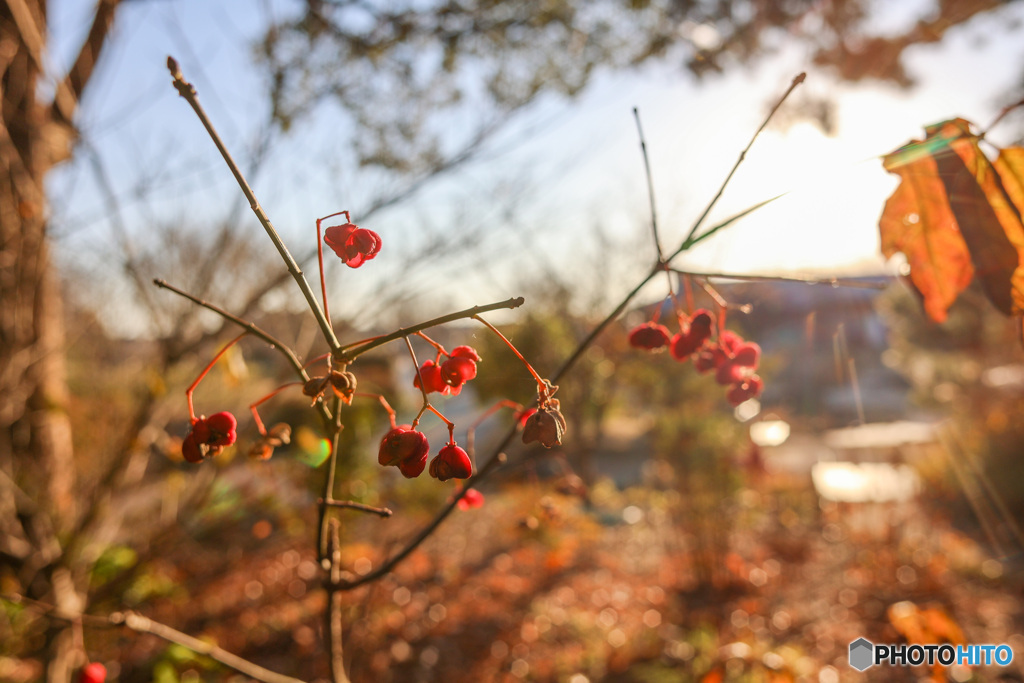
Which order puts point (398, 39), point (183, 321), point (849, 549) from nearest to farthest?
point (183, 321), point (398, 39), point (849, 549)

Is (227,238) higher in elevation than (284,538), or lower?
higher

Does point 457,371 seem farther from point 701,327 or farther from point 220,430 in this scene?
point 701,327

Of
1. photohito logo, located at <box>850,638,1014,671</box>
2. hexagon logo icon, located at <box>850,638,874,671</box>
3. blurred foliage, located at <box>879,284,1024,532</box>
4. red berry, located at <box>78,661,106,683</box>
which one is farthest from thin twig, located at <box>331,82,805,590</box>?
blurred foliage, located at <box>879,284,1024,532</box>

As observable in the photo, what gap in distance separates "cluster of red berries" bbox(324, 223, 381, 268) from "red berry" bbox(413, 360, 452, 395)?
0.67 ft

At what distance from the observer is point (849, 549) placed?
575cm

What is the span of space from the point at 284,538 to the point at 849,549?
6.54 metres

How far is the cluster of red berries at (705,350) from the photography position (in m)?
1.14

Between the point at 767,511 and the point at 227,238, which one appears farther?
the point at 767,511

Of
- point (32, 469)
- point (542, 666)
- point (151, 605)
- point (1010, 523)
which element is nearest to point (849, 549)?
point (1010, 523)

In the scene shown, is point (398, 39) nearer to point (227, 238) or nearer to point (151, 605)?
point (227, 238)

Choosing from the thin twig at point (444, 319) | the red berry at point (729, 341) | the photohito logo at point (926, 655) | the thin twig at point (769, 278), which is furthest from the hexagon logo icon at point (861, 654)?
the thin twig at point (444, 319)

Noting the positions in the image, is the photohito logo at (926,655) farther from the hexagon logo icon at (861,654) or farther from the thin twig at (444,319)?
the thin twig at (444,319)

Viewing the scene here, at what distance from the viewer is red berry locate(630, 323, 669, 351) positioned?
119 cm

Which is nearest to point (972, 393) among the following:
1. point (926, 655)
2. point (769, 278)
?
point (926, 655)
